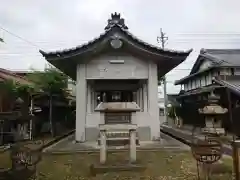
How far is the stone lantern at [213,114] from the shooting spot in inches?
596

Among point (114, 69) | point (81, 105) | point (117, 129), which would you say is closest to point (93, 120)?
point (81, 105)

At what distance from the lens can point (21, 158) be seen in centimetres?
639

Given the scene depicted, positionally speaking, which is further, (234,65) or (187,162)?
(234,65)

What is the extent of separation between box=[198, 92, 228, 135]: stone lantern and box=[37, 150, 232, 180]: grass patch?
235 inches

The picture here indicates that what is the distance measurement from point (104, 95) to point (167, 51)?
4.48 meters

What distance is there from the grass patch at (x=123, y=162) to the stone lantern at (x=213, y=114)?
597cm

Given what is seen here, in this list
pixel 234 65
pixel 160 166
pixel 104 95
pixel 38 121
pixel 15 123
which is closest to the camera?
pixel 160 166

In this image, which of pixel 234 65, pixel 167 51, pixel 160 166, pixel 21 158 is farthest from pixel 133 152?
pixel 234 65

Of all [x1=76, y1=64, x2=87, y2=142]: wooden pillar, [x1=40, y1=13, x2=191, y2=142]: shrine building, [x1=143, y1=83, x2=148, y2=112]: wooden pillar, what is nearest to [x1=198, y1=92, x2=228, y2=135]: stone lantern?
[x1=40, y1=13, x2=191, y2=142]: shrine building

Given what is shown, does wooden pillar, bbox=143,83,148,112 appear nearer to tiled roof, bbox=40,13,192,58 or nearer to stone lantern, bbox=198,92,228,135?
tiled roof, bbox=40,13,192,58

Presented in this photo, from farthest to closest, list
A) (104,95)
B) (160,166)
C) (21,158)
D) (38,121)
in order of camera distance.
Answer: (38,121)
(104,95)
(160,166)
(21,158)

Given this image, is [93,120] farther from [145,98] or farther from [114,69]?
[145,98]

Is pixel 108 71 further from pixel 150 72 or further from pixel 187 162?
pixel 187 162

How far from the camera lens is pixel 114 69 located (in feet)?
42.1
